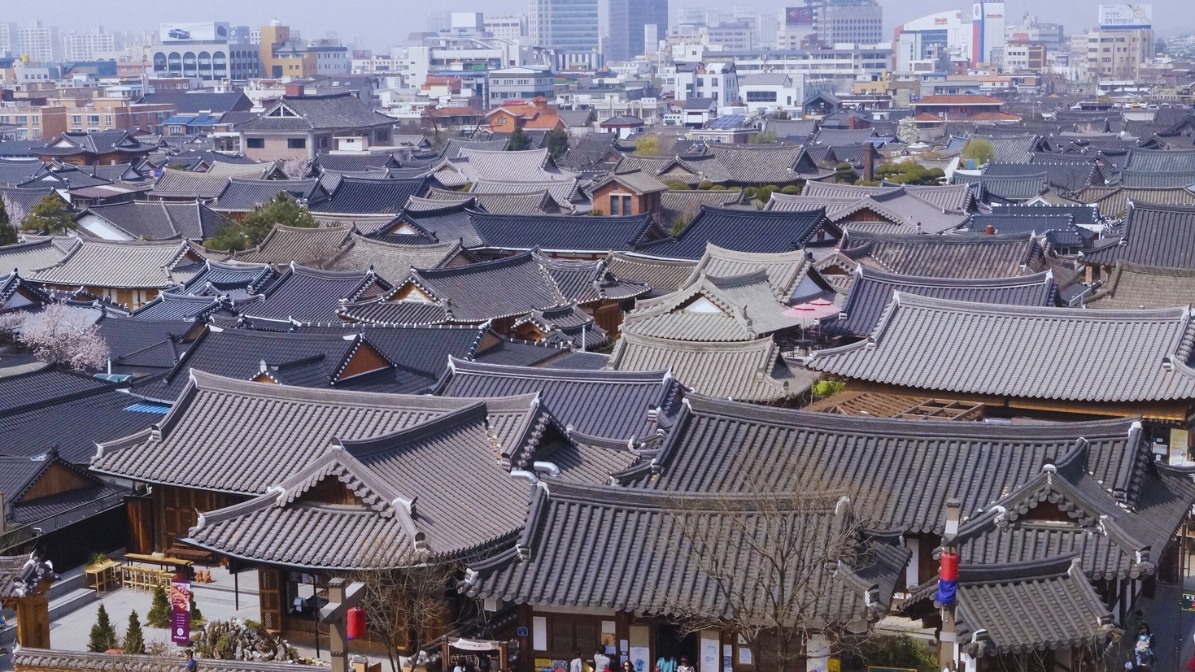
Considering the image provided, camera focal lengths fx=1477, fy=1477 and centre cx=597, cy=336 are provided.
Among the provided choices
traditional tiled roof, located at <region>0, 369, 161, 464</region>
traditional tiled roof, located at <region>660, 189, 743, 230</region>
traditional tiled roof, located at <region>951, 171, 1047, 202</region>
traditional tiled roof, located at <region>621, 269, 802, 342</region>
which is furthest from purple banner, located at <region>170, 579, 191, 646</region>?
traditional tiled roof, located at <region>951, 171, 1047, 202</region>

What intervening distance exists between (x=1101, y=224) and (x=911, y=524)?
3304cm

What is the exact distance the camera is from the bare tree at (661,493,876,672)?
42.0ft

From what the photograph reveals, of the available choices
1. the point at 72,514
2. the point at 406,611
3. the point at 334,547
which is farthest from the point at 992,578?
the point at 72,514

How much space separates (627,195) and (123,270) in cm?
2108

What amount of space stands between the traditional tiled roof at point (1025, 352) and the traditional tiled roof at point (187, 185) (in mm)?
46314

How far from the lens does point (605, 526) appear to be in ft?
46.5

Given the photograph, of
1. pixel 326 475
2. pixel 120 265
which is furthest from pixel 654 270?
pixel 326 475

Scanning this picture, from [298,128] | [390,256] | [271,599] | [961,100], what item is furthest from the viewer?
[961,100]

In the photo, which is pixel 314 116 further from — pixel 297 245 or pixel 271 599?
pixel 271 599

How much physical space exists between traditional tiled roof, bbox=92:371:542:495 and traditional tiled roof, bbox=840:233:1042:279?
1571 centimetres

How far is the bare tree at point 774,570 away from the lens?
12.8 meters

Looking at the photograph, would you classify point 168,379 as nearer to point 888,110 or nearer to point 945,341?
point 945,341

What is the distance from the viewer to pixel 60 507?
19188 mm

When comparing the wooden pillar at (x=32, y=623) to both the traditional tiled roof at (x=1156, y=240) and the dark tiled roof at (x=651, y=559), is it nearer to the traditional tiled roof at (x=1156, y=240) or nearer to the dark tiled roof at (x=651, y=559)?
the dark tiled roof at (x=651, y=559)
